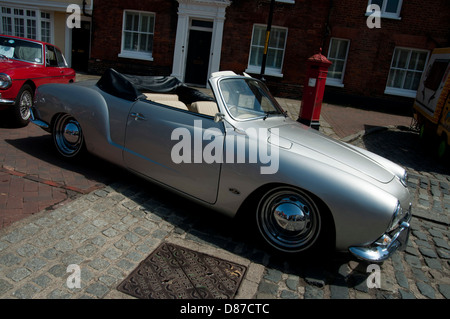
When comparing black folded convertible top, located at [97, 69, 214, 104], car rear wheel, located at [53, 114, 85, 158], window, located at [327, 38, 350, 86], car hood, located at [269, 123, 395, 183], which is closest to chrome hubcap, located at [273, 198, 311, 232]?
car hood, located at [269, 123, 395, 183]

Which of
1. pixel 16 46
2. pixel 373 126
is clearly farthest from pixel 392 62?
pixel 16 46

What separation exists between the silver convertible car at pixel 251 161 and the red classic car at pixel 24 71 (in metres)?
1.83

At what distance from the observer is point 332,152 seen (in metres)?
3.34

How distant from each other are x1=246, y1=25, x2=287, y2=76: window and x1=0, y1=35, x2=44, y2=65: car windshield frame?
28.5 ft

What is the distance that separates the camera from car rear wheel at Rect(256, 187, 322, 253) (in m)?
3.03

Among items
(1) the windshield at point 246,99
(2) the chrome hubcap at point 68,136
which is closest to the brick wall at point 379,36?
(1) the windshield at point 246,99

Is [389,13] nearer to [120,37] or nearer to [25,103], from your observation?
[120,37]

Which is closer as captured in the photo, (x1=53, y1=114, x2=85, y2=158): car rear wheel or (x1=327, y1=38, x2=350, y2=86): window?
(x1=53, y1=114, x2=85, y2=158): car rear wheel

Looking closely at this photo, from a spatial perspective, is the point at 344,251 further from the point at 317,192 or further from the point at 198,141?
the point at 198,141

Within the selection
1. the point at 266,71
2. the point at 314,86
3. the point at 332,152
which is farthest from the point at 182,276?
the point at 266,71

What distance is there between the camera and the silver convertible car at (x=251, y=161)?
2.84 meters

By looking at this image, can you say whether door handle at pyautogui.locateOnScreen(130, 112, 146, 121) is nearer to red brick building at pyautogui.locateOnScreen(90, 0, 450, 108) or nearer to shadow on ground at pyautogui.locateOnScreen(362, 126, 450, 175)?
shadow on ground at pyautogui.locateOnScreen(362, 126, 450, 175)
